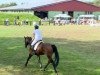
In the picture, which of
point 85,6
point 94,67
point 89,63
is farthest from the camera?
point 85,6

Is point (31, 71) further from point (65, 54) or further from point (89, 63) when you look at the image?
point (65, 54)

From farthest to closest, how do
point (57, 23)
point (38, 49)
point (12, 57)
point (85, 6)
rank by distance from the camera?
point (85, 6), point (57, 23), point (12, 57), point (38, 49)

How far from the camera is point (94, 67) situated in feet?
52.0

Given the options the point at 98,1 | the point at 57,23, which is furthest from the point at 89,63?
the point at 98,1

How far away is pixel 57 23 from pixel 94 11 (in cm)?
2182

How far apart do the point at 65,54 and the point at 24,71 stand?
6.16m

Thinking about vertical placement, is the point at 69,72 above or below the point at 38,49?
below

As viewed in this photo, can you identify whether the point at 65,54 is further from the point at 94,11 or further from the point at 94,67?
the point at 94,11

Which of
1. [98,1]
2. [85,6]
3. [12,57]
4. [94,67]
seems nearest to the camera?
[94,67]

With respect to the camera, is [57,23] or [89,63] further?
[57,23]

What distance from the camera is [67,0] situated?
274 ft

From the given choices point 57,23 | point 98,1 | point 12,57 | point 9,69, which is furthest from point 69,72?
point 98,1

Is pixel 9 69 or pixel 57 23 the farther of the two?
pixel 57 23

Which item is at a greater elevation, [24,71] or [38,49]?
[38,49]
